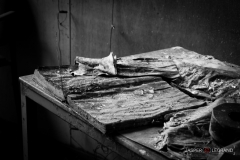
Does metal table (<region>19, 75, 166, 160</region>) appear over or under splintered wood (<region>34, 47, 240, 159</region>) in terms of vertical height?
under

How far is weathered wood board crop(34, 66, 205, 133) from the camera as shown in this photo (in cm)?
137

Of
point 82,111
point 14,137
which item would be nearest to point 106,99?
point 82,111

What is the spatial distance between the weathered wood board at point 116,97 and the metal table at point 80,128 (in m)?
0.04

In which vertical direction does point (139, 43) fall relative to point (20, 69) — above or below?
above

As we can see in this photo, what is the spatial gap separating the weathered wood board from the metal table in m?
0.04

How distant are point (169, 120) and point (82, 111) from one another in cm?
40

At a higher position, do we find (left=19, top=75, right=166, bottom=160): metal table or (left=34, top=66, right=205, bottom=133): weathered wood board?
(left=34, top=66, right=205, bottom=133): weathered wood board

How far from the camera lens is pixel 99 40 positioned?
10.4 feet

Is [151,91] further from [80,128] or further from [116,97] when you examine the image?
[80,128]

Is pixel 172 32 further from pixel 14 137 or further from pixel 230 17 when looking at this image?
pixel 14 137

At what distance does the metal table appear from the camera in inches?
49.1

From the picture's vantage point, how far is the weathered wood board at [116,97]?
1.37m

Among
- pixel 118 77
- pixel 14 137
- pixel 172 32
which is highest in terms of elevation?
pixel 172 32

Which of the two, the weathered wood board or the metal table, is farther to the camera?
the weathered wood board
